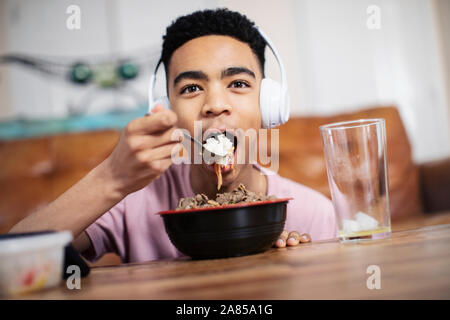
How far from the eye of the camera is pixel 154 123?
0.64 metres

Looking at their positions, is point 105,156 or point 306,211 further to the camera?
point 105,156

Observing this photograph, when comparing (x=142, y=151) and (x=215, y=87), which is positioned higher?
(x=215, y=87)

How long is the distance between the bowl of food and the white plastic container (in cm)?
22

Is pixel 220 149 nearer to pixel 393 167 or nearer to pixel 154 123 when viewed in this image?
pixel 154 123

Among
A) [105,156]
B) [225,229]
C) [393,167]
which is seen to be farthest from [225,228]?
[393,167]

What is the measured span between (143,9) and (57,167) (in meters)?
1.70

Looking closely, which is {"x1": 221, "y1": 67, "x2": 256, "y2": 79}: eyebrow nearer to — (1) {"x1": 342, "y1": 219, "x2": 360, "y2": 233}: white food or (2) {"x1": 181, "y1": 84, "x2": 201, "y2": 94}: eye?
(2) {"x1": 181, "y1": 84, "x2": 201, "y2": 94}: eye

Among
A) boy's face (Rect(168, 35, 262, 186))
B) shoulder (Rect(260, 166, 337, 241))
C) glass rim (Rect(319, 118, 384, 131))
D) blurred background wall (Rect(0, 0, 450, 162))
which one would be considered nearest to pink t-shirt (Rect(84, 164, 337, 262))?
shoulder (Rect(260, 166, 337, 241))

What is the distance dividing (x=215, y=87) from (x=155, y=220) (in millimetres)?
441

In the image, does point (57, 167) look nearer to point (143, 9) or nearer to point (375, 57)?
point (143, 9)

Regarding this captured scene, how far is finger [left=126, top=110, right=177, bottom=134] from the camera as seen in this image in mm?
632

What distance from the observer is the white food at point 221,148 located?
36.3 inches

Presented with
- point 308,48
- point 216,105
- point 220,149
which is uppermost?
point 308,48

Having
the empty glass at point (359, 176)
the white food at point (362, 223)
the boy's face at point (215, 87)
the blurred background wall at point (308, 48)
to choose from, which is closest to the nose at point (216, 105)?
the boy's face at point (215, 87)
